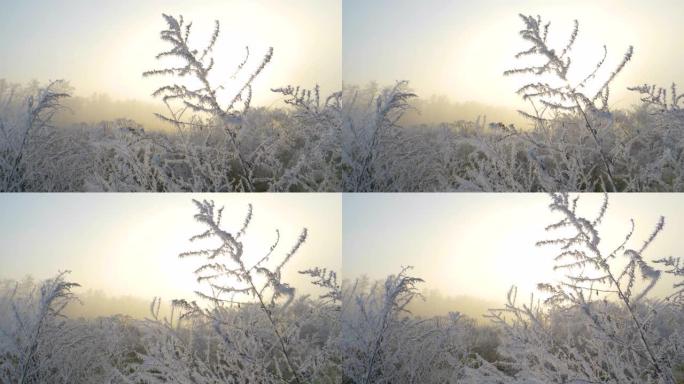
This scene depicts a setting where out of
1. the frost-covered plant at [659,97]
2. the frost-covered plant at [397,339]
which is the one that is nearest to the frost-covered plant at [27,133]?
the frost-covered plant at [397,339]

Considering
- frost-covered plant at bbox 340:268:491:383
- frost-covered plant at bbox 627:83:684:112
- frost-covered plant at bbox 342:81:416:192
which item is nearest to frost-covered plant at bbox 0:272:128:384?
frost-covered plant at bbox 340:268:491:383

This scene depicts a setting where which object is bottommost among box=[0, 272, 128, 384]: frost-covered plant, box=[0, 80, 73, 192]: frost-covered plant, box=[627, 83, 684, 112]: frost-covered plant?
box=[0, 272, 128, 384]: frost-covered plant

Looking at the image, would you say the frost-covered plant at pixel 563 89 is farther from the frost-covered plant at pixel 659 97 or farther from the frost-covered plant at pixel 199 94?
the frost-covered plant at pixel 199 94

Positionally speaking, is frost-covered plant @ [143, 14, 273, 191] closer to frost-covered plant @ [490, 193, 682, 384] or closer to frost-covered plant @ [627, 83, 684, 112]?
frost-covered plant @ [490, 193, 682, 384]

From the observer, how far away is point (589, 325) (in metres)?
2.55

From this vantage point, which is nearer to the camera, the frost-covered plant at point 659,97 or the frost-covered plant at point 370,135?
the frost-covered plant at point 659,97

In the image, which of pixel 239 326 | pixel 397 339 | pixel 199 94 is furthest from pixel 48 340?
pixel 397 339

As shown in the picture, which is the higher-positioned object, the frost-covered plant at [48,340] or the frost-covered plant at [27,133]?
the frost-covered plant at [27,133]

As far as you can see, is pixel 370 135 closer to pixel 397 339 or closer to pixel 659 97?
pixel 397 339

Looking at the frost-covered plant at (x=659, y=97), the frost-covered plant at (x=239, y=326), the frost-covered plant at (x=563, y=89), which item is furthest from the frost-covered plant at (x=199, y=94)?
the frost-covered plant at (x=659, y=97)

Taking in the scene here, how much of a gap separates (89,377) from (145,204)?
628 millimetres

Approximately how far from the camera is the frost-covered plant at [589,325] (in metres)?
2.53

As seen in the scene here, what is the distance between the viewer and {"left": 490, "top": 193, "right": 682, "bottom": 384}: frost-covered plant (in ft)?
8.29

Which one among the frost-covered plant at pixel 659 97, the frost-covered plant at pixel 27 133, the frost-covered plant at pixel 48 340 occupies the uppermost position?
the frost-covered plant at pixel 659 97
